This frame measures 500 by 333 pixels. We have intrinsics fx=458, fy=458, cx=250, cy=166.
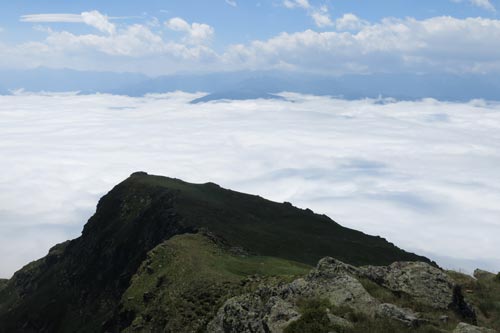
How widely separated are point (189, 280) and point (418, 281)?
37.7 metres

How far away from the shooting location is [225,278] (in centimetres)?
5522

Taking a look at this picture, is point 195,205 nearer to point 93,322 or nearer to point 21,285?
point 93,322

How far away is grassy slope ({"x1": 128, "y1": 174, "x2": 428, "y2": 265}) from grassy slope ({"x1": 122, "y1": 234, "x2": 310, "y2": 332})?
40.8 ft

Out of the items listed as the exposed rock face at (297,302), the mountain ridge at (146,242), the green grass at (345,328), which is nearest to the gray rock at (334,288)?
the exposed rock face at (297,302)

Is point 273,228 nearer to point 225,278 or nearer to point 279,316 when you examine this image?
point 225,278

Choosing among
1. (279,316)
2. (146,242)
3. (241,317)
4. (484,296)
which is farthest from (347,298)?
(146,242)

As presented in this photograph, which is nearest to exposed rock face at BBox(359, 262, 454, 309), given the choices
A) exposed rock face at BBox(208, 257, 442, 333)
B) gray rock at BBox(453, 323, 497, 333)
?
exposed rock face at BBox(208, 257, 442, 333)

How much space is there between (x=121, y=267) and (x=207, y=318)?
59.0 metres

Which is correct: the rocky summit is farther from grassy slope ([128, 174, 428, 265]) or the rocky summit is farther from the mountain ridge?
grassy slope ([128, 174, 428, 265])

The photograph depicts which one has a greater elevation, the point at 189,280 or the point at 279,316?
the point at 279,316

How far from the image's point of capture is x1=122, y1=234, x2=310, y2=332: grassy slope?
163 feet

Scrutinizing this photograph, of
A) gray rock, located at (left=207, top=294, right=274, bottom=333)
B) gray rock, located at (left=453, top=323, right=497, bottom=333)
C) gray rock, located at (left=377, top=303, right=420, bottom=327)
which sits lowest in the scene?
gray rock, located at (left=207, top=294, right=274, bottom=333)

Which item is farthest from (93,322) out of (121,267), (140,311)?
(140,311)

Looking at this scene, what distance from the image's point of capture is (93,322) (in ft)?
288
